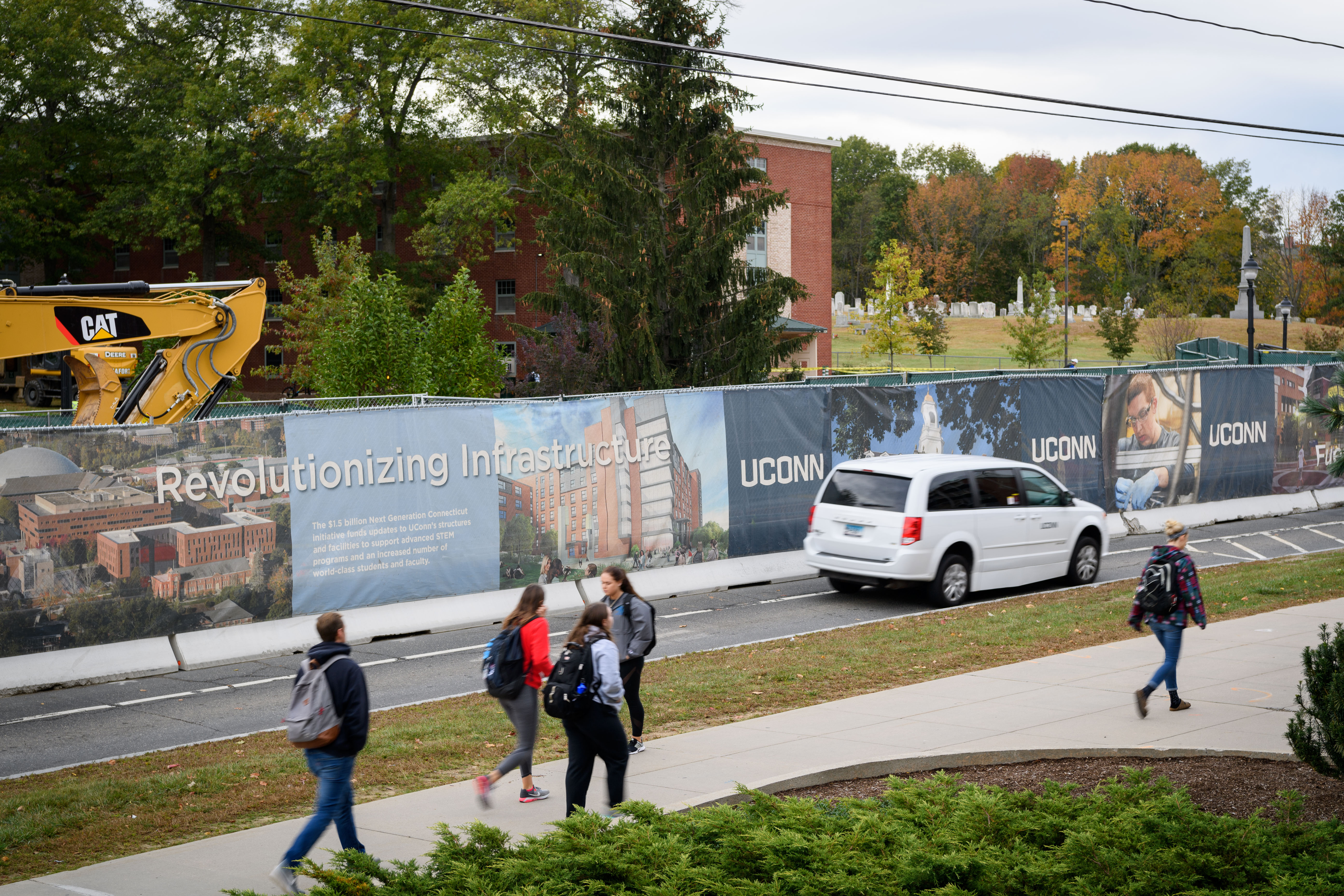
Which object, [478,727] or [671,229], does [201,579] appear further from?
[671,229]

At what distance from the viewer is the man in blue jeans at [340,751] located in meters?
6.64

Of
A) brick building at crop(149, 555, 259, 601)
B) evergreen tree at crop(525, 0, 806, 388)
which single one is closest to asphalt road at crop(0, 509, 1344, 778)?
brick building at crop(149, 555, 259, 601)

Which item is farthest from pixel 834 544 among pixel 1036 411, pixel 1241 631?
pixel 1036 411

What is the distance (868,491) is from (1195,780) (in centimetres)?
799

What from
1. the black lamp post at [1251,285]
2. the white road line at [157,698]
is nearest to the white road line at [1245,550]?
the black lamp post at [1251,285]

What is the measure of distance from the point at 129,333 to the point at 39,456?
4.45 meters

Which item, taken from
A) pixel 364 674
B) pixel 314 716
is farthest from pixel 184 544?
pixel 314 716

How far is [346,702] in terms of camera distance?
6.65 metres

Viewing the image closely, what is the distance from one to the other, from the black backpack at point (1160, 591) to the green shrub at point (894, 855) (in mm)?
3824

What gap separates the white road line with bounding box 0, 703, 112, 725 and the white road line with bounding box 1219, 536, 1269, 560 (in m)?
17.0

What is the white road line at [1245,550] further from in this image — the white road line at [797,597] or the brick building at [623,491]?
the brick building at [623,491]

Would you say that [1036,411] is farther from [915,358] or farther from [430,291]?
[915,358]

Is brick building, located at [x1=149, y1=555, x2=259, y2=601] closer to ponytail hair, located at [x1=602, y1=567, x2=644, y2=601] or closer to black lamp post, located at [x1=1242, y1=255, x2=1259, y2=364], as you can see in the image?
ponytail hair, located at [x1=602, y1=567, x2=644, y2=601]

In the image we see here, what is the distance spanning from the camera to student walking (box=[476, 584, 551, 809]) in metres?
7.71
